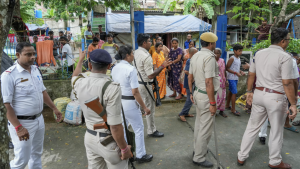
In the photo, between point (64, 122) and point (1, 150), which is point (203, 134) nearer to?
point (1, 150)

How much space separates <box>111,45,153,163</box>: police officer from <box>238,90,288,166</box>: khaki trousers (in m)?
1.55

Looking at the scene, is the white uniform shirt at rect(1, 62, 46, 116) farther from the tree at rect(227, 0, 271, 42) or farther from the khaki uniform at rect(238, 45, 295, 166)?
the tree at rect(227, 0, 271, 42)

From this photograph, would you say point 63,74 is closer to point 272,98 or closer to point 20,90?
point 20,90

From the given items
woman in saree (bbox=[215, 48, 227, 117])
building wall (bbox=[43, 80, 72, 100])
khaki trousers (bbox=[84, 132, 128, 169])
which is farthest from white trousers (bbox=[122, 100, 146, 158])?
building wall (bbox=[43, 80, 72, 100])

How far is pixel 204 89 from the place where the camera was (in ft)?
9.53

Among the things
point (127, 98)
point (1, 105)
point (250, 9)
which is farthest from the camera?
point (250, 9)

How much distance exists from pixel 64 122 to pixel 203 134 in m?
3.41

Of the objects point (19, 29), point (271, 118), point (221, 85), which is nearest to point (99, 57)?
point (271, 118)

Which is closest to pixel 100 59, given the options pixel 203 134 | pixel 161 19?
pixel 203 134

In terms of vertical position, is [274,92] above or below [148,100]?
above

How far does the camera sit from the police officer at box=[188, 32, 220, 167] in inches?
109

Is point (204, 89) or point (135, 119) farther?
point (135, 119)

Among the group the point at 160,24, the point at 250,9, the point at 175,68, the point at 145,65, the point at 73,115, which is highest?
the point at 250,9

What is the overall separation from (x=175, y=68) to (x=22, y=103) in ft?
14.5
